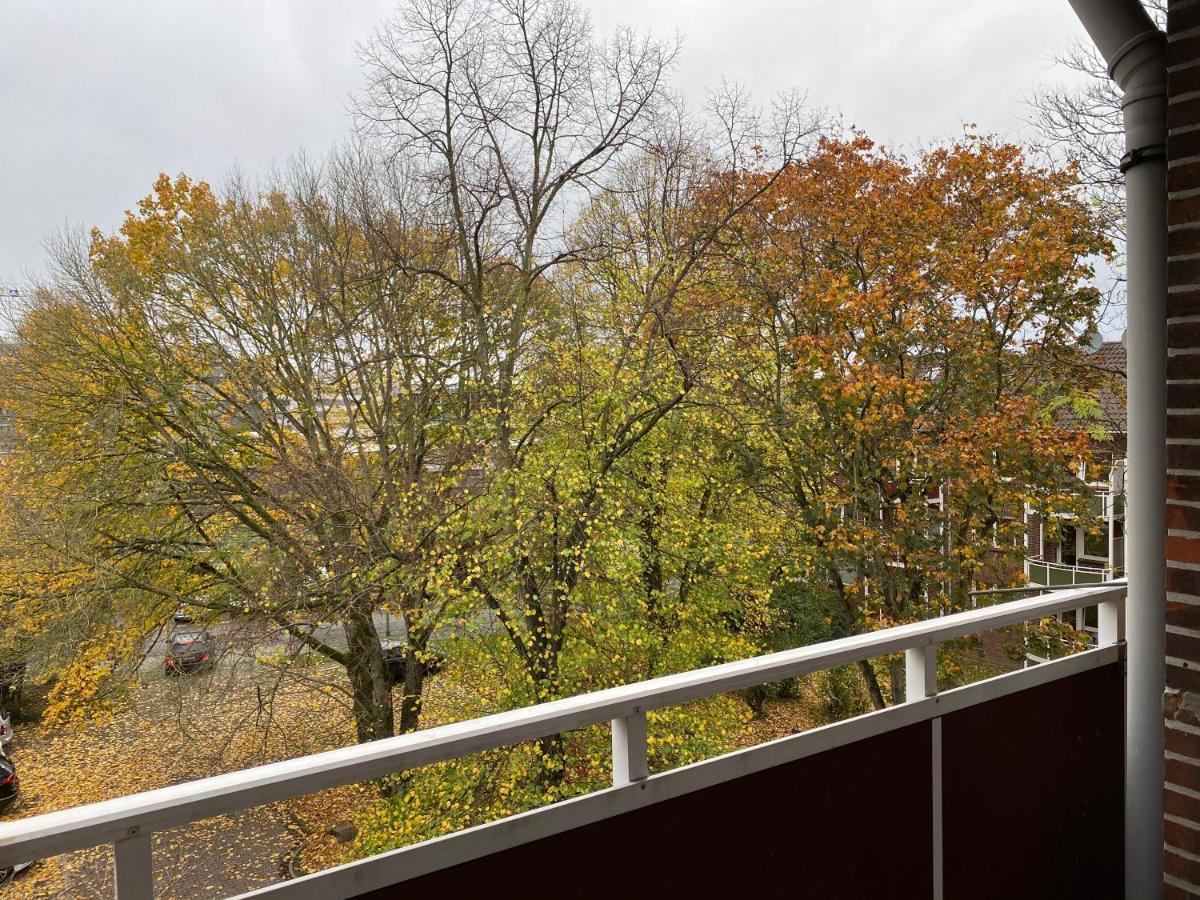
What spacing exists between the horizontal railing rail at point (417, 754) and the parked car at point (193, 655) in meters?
7.18

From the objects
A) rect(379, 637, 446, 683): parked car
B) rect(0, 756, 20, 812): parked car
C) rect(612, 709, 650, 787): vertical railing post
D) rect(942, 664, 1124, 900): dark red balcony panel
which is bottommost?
rect(0, 756, 20, 812): parked car

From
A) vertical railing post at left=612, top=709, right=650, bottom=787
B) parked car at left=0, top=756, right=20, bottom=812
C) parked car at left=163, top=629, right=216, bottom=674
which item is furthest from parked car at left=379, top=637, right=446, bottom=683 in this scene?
vertical railing post at left=612, top=709, right=650, bottom=787

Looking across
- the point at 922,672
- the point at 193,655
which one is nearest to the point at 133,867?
the point at 922,672

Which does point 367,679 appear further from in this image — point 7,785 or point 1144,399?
point 1144,399

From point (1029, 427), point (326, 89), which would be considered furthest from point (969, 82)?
point (326, 89)

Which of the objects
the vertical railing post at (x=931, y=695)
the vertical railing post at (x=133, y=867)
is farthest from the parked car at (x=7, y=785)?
the vertical railing post at (x=931, y=695)

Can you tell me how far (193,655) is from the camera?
7332 mm

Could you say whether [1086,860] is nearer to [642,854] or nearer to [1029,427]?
[642,854]

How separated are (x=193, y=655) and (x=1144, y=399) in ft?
26.6

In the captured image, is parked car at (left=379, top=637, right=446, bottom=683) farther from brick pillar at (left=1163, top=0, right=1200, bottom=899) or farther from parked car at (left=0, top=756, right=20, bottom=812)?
brick pillar at (left=1163, top=0, right=1200, bottom=899)

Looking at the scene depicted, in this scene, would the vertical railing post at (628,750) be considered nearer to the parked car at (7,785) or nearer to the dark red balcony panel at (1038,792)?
the dark red balcony panel at (1038,792)

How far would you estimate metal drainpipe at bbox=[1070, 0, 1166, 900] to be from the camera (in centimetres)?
155

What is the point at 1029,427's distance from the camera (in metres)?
7.54

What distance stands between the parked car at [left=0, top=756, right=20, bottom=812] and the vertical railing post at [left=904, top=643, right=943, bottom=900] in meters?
8.19
